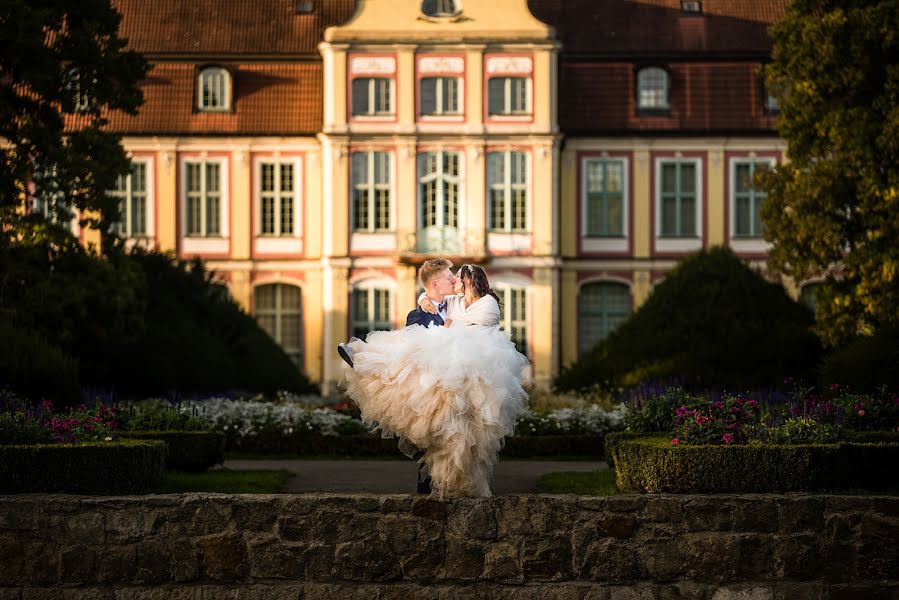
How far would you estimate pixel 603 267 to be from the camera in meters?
40.4

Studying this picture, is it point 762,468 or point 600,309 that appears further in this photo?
point 600,309

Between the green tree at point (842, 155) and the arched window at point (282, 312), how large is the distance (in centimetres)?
1732

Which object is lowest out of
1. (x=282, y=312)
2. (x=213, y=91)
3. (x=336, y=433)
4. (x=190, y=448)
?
(x=336, y=433)

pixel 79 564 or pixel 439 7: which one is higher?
pixel 439 7

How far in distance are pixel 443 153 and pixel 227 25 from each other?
22.4 ft

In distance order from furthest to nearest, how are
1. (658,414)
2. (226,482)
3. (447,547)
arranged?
(658,414) → (226,482) → (447,547)

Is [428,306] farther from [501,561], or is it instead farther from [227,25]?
[227,25]

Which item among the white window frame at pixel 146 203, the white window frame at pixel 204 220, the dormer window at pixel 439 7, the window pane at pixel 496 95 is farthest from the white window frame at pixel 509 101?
the white window frame at pixel 146 203

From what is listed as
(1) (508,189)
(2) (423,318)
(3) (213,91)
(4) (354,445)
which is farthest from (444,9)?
(2) (423,318)

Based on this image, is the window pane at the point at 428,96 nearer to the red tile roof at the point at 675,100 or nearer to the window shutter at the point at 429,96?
the window shutter at the point at 429,96

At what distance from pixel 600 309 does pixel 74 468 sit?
1168 inches

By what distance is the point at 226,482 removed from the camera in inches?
553

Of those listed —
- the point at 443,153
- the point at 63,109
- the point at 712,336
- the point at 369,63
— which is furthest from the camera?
the point at 443,153

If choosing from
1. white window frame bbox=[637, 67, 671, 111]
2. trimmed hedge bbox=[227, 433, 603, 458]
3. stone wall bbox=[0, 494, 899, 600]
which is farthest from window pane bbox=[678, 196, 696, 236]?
stone wall bbox=[0, 494, 899, 600]
